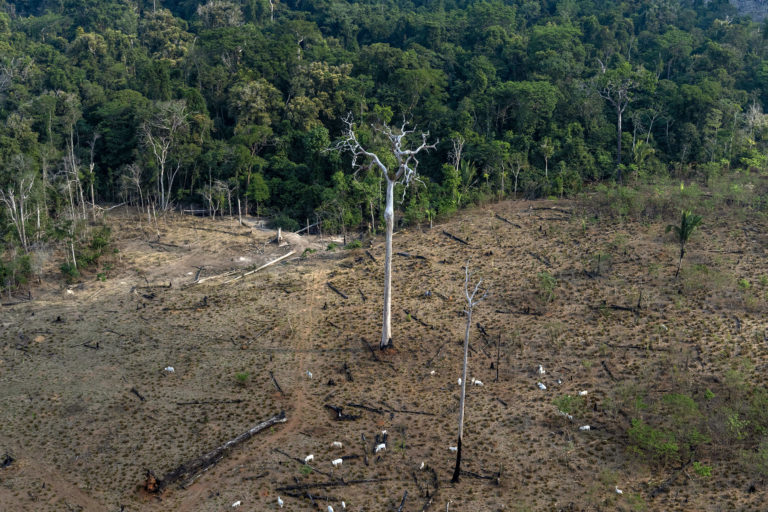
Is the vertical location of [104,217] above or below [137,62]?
below

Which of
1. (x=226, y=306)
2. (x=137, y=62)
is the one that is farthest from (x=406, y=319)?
(x=137, y=62)

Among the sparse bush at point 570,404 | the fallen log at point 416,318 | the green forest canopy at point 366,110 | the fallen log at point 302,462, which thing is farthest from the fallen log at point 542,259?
the fallen log at point 302,462

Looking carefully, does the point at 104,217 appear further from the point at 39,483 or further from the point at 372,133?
the point at 39,483

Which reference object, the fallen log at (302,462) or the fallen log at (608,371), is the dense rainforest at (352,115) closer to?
the fallen log at (608,371)

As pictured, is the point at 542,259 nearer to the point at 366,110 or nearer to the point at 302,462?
the point at 302,462

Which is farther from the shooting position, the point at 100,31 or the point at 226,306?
the point at 100,31

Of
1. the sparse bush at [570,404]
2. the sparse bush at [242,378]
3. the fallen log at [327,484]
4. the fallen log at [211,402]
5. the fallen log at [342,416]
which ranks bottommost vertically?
the fallen log at [327,484]
